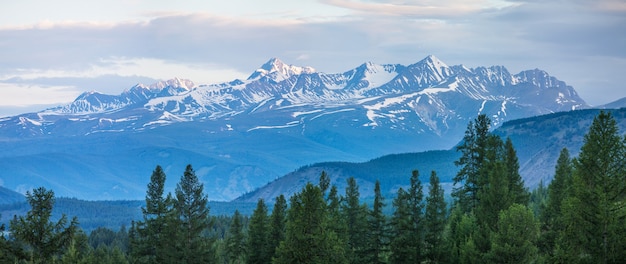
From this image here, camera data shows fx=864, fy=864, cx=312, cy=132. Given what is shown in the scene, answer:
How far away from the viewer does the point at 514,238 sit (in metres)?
66.4

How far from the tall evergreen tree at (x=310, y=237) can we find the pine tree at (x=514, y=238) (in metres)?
12.3

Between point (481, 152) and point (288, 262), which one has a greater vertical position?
point (481, 152)

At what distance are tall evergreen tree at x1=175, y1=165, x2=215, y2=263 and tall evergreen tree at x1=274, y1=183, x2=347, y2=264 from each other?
1219 cm

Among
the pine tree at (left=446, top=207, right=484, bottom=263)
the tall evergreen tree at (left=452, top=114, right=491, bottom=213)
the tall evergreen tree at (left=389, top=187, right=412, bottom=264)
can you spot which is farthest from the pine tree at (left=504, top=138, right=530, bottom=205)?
the tall evergreen tree at (left=389, top=187, right=412, bottom=264)

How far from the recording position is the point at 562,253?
60156 millimetres

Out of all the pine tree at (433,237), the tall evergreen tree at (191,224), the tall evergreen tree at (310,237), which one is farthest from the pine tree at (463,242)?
the tall evergreen tree at (191,224)

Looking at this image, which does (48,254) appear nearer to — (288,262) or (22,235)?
(22,235)

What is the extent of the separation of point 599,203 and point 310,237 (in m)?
21.3

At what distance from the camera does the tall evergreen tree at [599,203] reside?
5897 centimetres

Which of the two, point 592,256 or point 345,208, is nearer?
point 592,256

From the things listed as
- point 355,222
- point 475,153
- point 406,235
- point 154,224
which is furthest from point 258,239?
point 475,153

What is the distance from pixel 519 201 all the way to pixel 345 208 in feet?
56.2

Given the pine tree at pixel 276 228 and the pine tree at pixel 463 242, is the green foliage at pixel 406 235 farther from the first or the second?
the pine tree at pixel 276 228

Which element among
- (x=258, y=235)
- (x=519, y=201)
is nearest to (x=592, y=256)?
(x=519, y=201)
